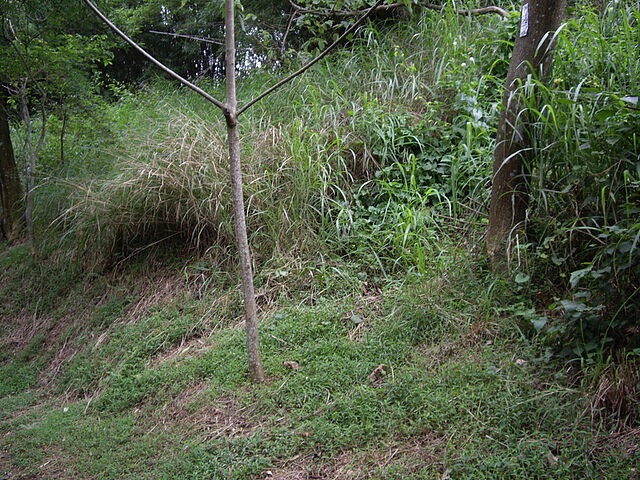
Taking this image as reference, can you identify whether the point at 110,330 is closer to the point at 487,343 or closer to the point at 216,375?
the point at 216,375

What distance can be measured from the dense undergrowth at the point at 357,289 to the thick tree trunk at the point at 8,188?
3.55 ft

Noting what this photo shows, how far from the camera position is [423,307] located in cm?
400

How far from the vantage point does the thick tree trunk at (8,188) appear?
8.61 meters

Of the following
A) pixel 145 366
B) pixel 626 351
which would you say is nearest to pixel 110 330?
pixel 145 366

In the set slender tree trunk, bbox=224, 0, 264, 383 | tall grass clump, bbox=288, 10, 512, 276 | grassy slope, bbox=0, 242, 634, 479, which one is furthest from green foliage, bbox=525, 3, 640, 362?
slender tree trunk, bbox=224, 0, 264, 383

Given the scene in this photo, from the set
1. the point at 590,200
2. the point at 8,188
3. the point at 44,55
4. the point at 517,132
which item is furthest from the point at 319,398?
the point at 8,188

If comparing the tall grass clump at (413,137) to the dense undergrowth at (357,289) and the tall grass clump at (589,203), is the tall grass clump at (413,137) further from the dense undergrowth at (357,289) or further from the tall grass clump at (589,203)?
the tall grass clump at (589,203)

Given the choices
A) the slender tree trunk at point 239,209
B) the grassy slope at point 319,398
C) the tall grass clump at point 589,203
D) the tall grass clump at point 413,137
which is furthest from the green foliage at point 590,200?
the slender tree trunk at point 239,209

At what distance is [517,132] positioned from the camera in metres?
3.87

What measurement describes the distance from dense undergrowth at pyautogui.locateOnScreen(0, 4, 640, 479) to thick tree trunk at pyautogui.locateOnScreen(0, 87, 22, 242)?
1084 millimetres

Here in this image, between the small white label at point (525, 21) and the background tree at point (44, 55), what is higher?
the small white label at point (525, 21)

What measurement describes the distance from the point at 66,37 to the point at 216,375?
5775 mm

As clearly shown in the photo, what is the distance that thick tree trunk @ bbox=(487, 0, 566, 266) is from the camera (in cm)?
386

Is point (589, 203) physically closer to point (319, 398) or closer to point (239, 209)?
point (319, 398)
